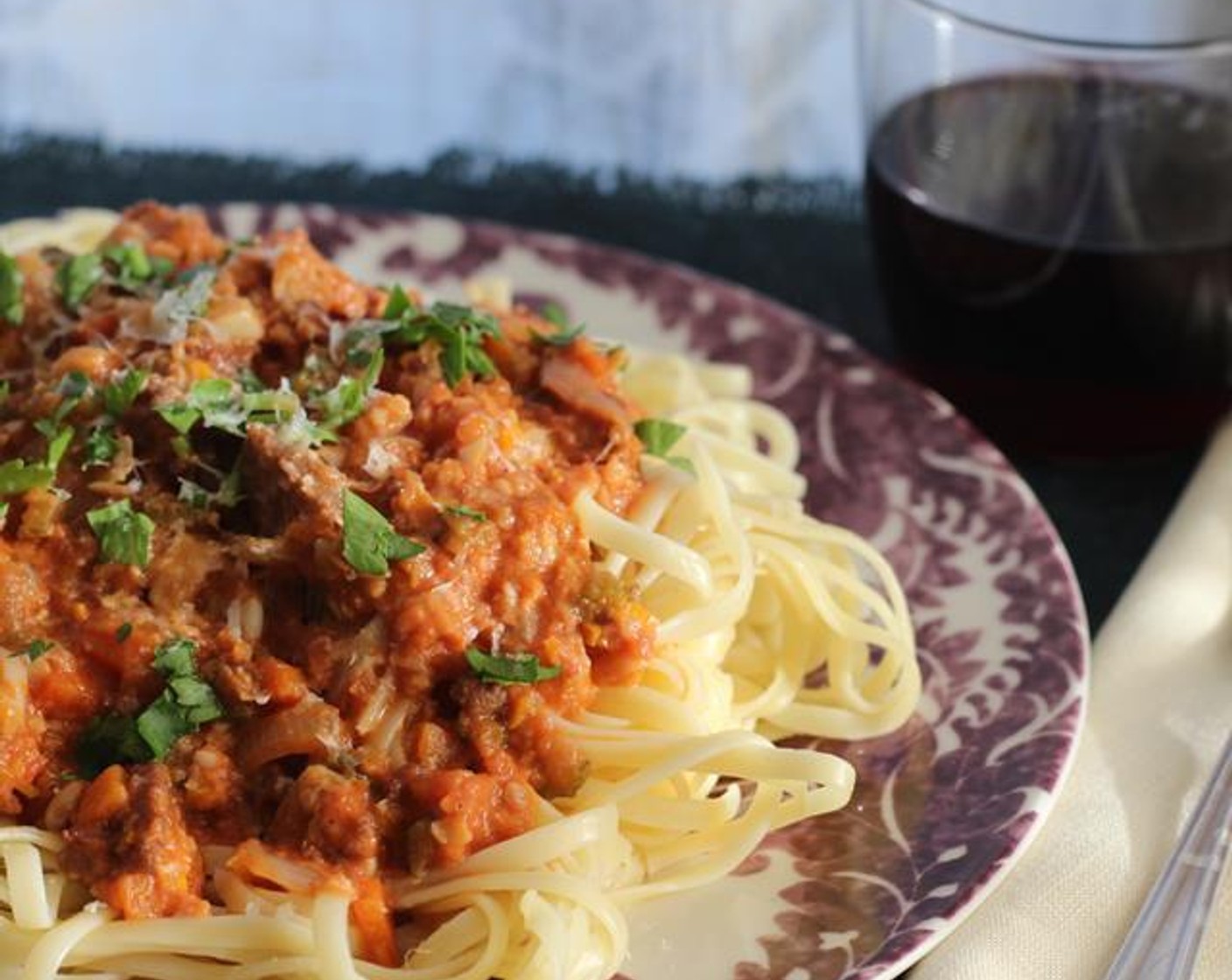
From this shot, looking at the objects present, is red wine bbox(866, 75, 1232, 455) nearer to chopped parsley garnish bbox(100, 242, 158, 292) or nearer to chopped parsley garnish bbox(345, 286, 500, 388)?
chopped parsley garnish bbox(345, 286, 500, 388)

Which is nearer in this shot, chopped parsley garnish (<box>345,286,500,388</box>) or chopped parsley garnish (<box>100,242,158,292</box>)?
chopped parsley garnish (<box>345,286,500,388</box>)

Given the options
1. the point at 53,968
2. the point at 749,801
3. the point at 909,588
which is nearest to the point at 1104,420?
the point at 909,588

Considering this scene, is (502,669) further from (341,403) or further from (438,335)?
(438,335)

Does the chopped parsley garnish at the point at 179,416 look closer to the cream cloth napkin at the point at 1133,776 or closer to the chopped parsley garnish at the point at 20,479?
the chopped parsley garnish at the point at 20,479

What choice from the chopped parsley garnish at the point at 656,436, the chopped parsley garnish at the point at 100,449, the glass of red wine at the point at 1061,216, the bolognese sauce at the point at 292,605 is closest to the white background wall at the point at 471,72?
the glass of red wine at the point at 1061,216

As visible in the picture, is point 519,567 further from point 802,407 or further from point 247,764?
point 802,407

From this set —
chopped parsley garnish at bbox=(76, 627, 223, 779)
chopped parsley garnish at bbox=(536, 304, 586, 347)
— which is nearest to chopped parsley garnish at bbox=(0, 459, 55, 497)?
chopped parsley garnish at bbox=(76, 627, 223, 779)

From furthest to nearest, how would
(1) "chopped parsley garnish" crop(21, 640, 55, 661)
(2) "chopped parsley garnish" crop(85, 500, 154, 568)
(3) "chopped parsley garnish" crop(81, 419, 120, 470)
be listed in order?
(3) "chopped parsley garnish" crop(81, 419, 120, 470) → (2) "chopped parsley garnish" crop(85, 500, 154, 568) → (1) "chopped parsley garnish" crop(21, 640, 55, 661)
